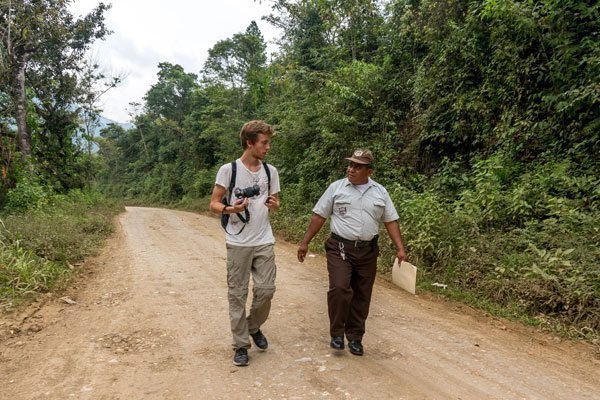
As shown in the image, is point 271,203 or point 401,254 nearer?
point 271,203

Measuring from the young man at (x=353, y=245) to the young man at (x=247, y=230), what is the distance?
1.94 ft

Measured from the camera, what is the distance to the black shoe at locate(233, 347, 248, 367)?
3.54 metres

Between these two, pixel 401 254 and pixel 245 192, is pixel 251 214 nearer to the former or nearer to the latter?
pixel 245 192

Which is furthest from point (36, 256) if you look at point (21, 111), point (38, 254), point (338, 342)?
point (21, 111)

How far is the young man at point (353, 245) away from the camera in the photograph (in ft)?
12.2

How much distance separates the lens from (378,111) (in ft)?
38.5

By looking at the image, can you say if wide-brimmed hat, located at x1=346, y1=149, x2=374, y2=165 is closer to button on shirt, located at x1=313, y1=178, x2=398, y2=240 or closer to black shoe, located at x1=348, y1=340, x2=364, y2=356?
button on shirt, located at x1=313, y1=178, x2=398, y2=240

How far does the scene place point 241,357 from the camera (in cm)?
356

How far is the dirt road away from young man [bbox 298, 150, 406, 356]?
A: 13.0 inches

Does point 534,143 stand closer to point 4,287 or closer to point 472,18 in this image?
point 472,18

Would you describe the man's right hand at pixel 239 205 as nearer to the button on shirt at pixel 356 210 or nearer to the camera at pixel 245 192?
the camera at pixel 245 192

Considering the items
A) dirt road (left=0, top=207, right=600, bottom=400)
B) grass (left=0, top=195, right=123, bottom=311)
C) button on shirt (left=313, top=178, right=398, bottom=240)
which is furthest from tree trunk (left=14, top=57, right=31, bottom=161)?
→ button on shirt (left=313, top=178, right=398, bottom=240)

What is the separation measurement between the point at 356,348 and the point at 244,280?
1.22 meters

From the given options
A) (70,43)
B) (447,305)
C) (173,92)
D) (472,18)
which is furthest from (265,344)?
(173,92)
